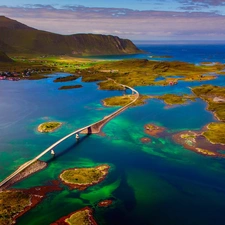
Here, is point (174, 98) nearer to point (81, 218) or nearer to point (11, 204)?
point (81, 218)

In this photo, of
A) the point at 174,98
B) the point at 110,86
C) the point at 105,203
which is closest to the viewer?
the point at 105,203

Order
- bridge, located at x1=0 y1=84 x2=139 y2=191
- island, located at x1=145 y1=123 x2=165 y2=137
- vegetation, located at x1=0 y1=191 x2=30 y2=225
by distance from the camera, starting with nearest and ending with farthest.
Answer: vegetation, located at x1=0 y1=191 x2=30 y2=225, bridge, located at x1=0 y1=84 x2=139 y2=191, island, located at x1=145 y1=123 x2=165 y2=137

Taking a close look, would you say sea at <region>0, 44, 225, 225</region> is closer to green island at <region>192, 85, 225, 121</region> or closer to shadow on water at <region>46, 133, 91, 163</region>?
shadow on water at <region>46, 133, 91, 163</region>

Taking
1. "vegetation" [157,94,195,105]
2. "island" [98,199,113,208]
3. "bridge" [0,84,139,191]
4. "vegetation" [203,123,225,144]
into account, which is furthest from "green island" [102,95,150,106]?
"island" [98,199,113,208]

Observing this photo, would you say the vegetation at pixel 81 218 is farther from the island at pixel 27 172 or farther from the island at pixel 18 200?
the island at pixel 27 172

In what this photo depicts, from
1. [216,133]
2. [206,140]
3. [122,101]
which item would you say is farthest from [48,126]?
[216,133]

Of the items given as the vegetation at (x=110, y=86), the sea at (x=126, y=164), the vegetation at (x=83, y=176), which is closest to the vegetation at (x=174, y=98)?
the sea at (x=126, y=164)
